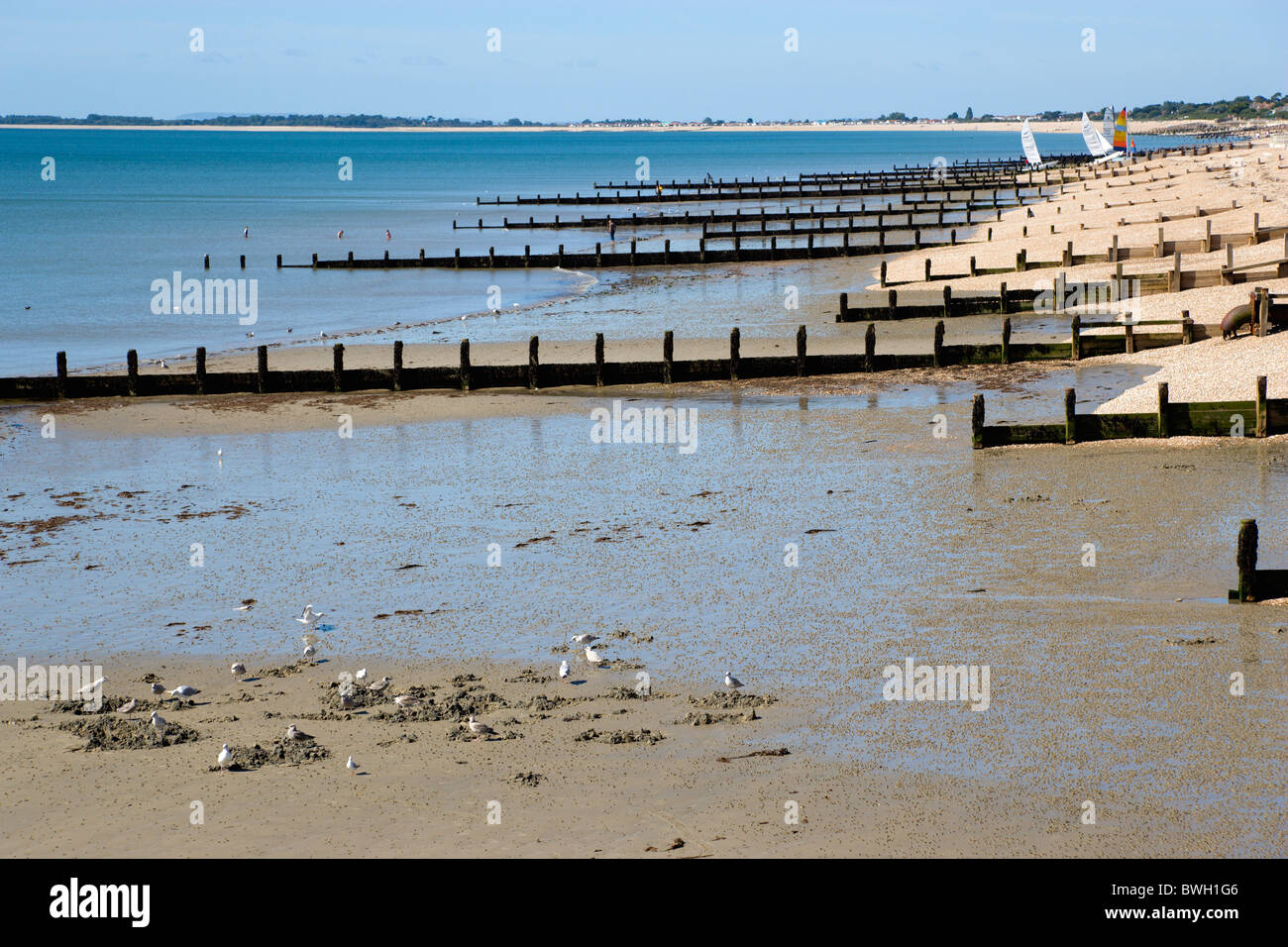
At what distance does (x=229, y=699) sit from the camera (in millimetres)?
13805

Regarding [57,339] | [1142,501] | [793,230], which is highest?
[793,230]

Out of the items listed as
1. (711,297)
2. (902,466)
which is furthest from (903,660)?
(711,297)

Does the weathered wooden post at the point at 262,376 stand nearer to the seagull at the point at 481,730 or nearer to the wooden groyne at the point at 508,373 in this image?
the wooden groyne at the point at 508,373

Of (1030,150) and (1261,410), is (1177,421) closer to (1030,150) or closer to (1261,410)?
(1261,410)

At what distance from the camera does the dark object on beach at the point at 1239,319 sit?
28172mm

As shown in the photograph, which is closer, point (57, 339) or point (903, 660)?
point (903, 660)

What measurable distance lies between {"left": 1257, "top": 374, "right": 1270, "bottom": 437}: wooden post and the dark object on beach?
6.24 m

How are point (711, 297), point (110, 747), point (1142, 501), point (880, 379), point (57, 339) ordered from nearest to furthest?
point (110, 747)
point (1142, 501)
point (880, 379)
point (57, 339)
point (711, 297)

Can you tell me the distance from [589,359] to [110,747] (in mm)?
24343

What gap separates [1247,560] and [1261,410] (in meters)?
8.77

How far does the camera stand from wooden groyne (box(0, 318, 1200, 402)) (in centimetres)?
3228

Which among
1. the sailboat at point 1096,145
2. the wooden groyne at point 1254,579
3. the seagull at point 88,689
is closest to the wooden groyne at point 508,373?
the wooden groyne at point 1254,579

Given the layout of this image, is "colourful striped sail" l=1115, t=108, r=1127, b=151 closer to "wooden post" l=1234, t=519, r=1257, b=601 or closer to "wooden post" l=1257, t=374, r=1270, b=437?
"wooden post" l=1257, t=374, r=1270, b=437
